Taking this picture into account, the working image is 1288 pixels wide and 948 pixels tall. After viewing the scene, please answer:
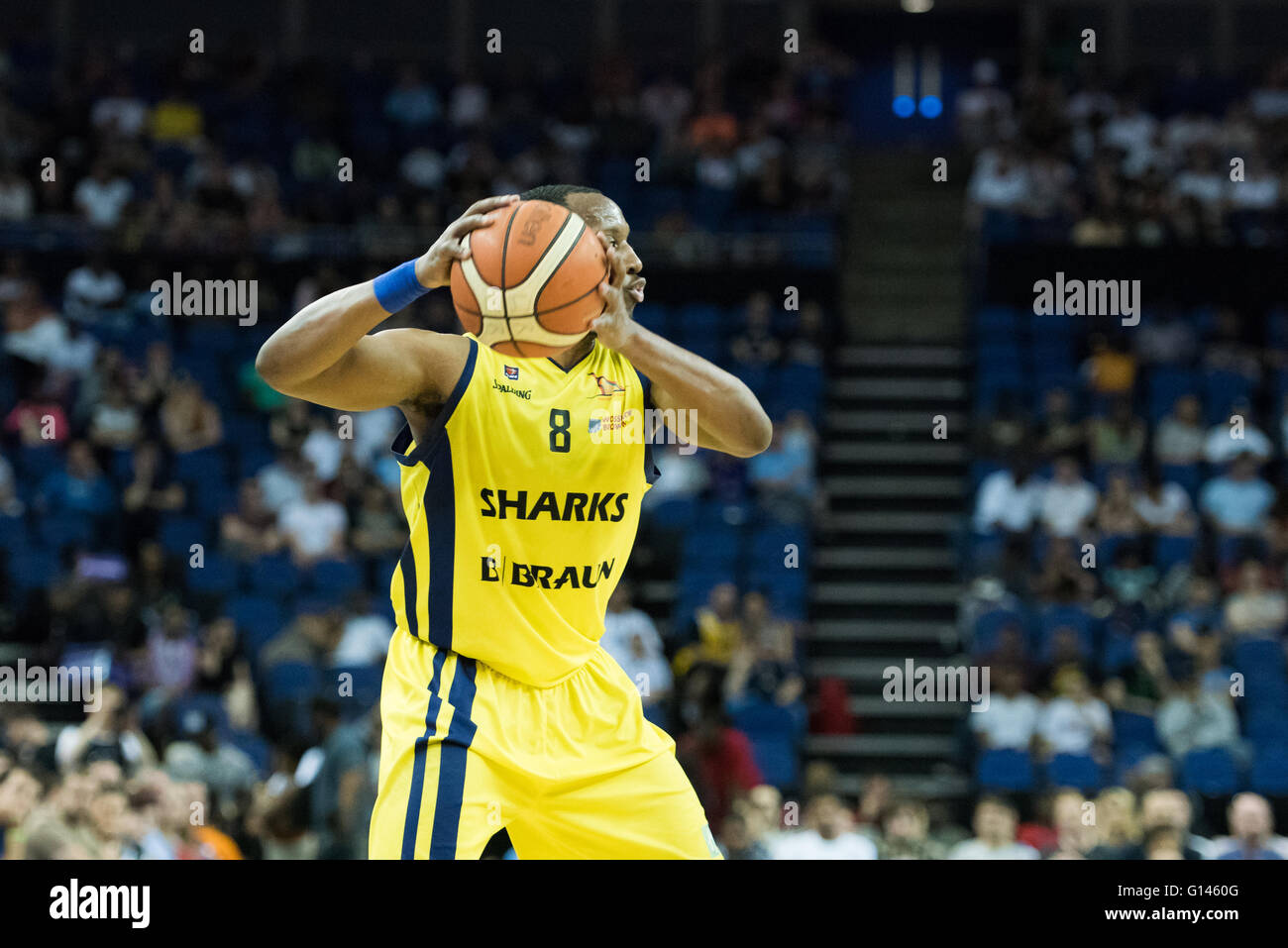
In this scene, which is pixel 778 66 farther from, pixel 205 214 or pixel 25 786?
pixel 25 786

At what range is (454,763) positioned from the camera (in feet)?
12.0

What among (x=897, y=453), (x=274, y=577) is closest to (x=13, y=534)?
(x=274, y=577)

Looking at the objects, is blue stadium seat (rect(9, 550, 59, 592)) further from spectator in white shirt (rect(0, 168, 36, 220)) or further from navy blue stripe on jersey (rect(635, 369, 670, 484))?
navy blue stripe on jersey (rect(635, 369, 670, 484))

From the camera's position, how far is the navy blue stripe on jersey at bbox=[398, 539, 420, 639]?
3891mm

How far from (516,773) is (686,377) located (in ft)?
3.21

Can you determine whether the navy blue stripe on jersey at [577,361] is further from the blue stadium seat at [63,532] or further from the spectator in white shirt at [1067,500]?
the blue stadium seat at [63,532]

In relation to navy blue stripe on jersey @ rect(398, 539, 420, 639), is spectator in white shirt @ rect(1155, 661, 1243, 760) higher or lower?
lower

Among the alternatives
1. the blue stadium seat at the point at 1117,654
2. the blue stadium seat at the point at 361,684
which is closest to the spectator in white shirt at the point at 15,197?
the blue stadium seat at the point at 361,684

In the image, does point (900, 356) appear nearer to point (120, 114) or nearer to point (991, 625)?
point (991, 625)

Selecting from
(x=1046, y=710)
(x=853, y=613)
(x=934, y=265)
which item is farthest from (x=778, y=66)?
(x=1046, y=710)

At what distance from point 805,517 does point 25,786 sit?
511cm

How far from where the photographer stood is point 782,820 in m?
7.99

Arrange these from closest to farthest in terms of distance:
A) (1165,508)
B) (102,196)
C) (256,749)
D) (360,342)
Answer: (360,342) → (256,749) → (1165,508) → (102,196)

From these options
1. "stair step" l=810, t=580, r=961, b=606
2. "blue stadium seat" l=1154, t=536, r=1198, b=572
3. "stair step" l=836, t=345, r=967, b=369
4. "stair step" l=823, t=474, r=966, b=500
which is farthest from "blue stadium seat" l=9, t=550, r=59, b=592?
"blue stadium seat" l=1154, t=536, r=1198, b=572
